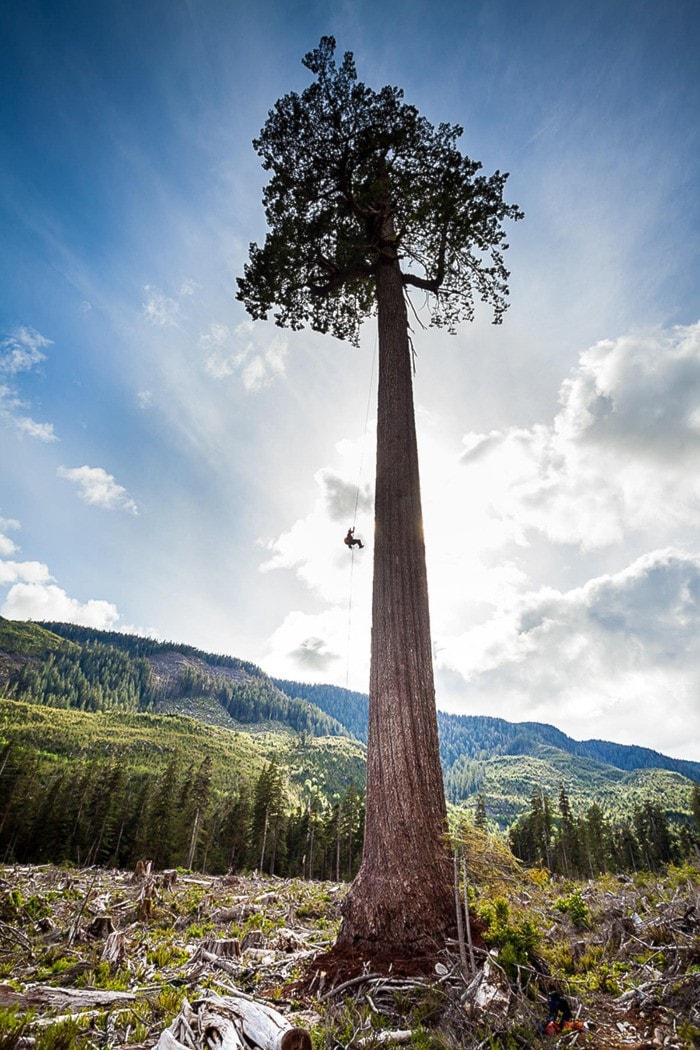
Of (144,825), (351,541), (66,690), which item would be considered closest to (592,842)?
(144,825)

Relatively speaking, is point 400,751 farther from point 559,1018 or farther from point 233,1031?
point 233,1031

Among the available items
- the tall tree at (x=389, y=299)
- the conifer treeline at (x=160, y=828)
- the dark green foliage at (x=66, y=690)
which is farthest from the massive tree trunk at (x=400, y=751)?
the dark green foliage at (x=66, y=690)

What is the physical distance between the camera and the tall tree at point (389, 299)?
406cm

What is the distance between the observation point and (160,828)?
4094 centimetres

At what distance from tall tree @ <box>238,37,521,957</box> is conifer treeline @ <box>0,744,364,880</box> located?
143 ft

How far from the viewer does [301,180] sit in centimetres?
852

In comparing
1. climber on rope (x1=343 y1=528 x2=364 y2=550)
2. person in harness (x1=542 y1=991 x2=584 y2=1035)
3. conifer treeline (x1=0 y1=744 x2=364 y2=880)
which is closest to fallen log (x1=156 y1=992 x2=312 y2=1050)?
person in harness (x1=542 y1=991 x2=584 y2=1035)

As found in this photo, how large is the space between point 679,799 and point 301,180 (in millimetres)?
227039

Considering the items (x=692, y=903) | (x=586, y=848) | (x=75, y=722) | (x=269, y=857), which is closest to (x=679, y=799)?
(x=586, y=848)

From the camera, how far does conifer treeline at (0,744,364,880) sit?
38938 mm

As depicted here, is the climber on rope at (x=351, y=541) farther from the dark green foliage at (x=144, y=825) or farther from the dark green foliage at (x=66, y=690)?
the dark green foliage at (x=66, y=690)

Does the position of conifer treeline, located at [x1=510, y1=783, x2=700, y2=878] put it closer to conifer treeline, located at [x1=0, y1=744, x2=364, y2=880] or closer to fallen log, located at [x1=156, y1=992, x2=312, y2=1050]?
conifer treeline, located at [x1=0, y1=744, x2=364, y2=880]

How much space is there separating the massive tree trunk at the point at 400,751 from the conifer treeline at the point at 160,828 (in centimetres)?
4357

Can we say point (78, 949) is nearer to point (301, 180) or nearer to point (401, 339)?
point (401, 339)
